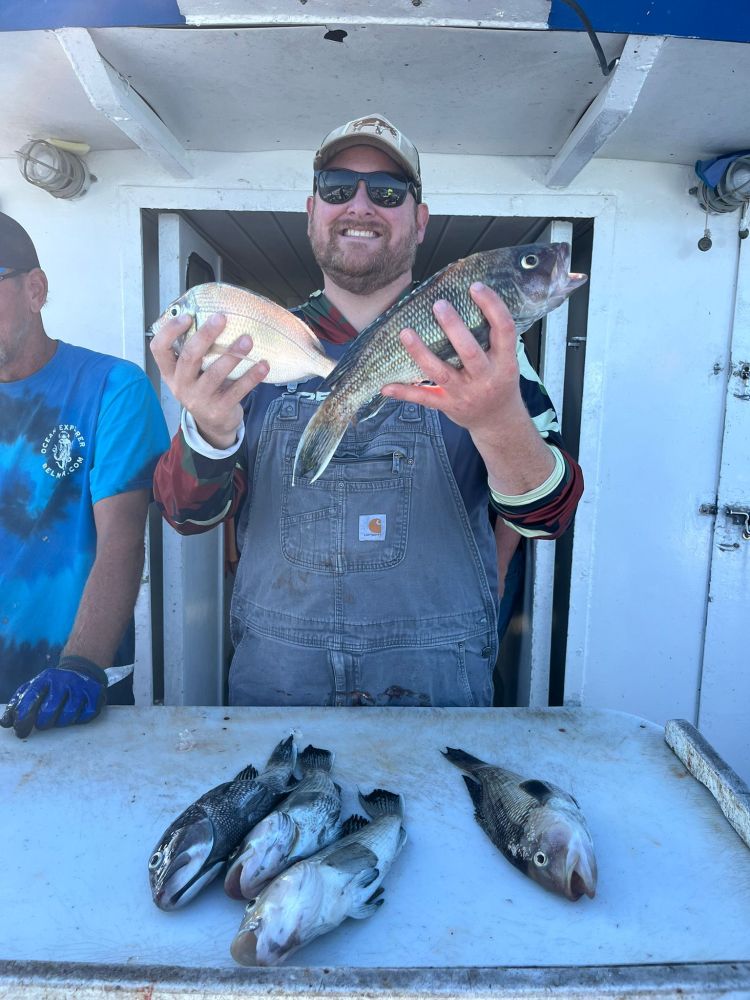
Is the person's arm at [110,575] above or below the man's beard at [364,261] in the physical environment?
below

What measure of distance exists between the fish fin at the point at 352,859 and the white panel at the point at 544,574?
240cm

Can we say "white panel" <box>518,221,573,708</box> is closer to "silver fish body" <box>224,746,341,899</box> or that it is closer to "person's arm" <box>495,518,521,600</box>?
"person's arm" <box>495,518,521,600</box>

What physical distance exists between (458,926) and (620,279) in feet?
9.71

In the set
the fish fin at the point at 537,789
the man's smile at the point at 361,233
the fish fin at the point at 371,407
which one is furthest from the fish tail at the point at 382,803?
the man's smile at the point at 361,233

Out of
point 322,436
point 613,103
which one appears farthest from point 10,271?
point 613,103

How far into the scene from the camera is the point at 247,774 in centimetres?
151

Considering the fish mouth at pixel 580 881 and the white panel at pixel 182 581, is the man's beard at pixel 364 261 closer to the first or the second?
the white panel at pixel 182 581

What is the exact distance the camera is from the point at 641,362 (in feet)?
10.5

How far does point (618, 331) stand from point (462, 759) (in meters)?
2.40

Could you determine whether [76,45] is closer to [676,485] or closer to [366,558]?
[366,558]

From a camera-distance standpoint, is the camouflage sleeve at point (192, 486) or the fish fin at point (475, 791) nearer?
the fish fin at point (475, 791)

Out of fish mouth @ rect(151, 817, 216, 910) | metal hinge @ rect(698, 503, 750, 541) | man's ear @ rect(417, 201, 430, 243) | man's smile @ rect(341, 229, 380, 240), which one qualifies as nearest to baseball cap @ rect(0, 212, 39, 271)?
man's smile @ rect(341, 229, 380, 240)

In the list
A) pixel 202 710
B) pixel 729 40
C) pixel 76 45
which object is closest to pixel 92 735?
pixel 202 710

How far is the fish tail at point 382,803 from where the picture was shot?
4.54 ft
